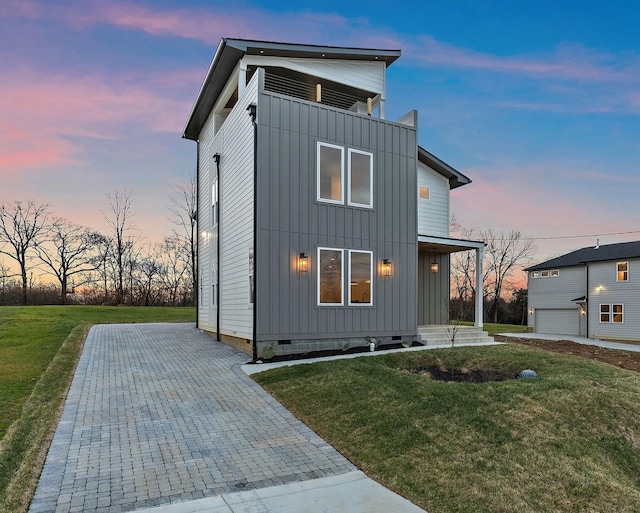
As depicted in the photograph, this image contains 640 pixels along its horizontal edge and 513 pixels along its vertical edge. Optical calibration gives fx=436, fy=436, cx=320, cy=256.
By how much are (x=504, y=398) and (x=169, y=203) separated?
28.5 m

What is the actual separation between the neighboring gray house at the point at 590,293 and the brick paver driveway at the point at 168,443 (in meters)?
21.4

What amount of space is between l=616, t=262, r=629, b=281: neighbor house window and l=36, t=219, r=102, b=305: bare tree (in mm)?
33071

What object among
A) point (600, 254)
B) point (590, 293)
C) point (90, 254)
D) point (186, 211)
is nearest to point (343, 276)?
point (590, 293)

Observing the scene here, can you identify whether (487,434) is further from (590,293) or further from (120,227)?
(120,227)

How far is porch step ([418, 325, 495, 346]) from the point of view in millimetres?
11992

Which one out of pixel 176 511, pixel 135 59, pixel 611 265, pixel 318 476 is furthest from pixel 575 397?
pixel 611 265

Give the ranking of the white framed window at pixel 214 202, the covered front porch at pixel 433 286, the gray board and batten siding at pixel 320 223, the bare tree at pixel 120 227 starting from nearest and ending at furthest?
the gray board and batten siding at pixel 320 223 < the white framed window at pixel 214 202 < the covered front porch at pixel 433 286 < the bare tree at pixel 120 227

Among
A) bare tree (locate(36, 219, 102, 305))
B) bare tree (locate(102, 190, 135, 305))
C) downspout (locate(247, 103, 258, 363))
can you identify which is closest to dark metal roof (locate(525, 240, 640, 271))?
downspout (locate(247, 103, 258, 363))

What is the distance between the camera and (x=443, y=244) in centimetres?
1353

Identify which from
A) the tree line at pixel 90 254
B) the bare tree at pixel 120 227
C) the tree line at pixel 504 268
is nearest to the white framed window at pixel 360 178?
the tree line at pixel 90 254

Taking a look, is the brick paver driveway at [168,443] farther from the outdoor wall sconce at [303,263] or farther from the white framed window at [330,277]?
the white framed window at [330,277]

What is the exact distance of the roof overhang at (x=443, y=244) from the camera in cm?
1303

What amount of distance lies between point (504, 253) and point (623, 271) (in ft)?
63.0

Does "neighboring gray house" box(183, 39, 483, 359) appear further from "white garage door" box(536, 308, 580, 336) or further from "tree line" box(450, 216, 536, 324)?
"tree line" box(450, 216, 536, 324)
